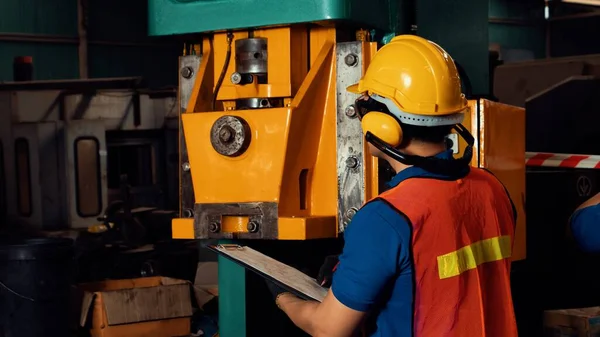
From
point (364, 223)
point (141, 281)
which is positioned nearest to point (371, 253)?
point (364, 223)

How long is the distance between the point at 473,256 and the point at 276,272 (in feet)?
1.57

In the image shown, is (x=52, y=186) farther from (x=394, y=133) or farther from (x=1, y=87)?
(x=394, y=133)

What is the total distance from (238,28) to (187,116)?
29 centimetres

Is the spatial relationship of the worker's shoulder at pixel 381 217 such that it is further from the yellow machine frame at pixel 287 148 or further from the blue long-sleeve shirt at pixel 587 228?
the blue long-sleeve shirt at pixel 587 228

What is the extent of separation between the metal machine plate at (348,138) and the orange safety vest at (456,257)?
20.8 inches

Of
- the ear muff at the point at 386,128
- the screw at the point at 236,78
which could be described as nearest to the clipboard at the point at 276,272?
the ear muff at the point at 386,128

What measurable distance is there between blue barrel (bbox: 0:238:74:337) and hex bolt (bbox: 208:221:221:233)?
1558 mm

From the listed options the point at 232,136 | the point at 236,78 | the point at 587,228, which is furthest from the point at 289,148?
the point at 587,228

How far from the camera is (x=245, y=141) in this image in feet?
7.68

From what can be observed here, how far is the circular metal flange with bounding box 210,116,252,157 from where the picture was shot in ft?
7.68

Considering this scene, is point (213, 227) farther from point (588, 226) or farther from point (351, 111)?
point (588, 226)

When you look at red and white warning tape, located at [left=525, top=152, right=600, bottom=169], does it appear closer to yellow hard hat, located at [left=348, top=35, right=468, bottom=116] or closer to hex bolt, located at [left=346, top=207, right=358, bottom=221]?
hex bolt, located at [left=346, top=207, right=358, bottom=221]

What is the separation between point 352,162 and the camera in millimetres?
2385

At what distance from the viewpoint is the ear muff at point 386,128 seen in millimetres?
1769
